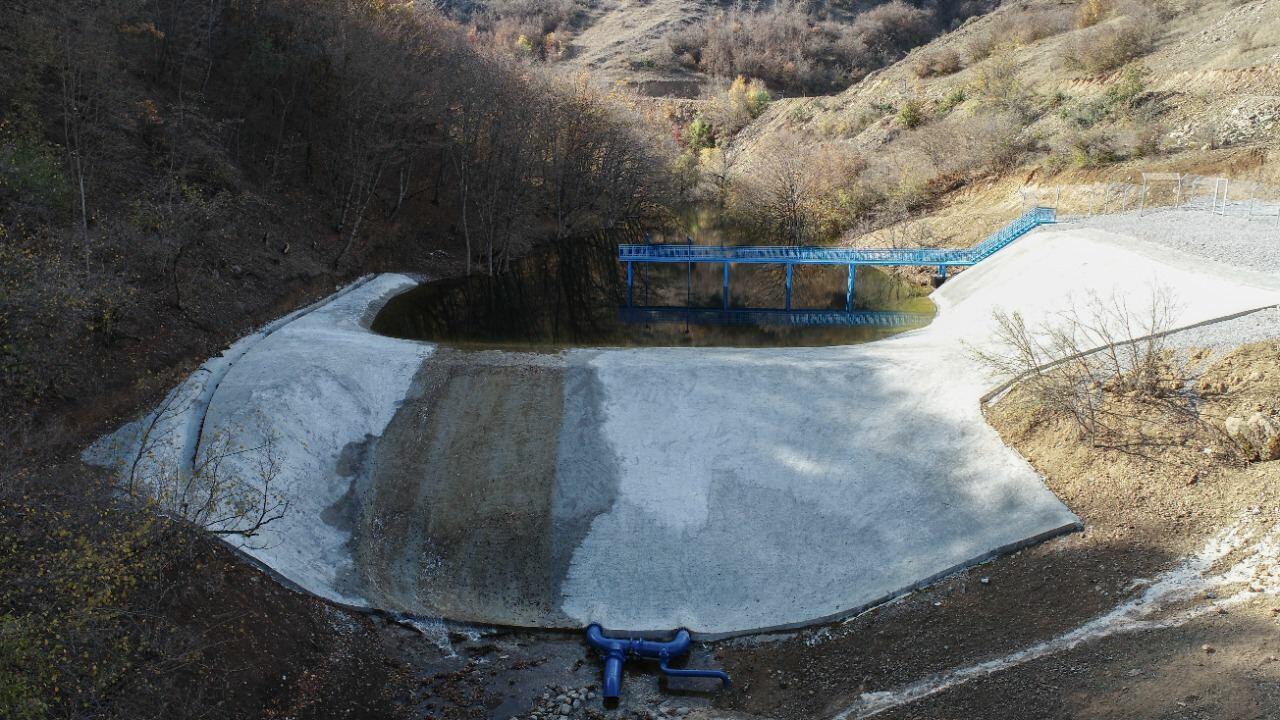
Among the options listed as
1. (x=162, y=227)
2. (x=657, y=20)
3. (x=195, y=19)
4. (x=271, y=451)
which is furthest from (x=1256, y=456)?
(x=657, y=20)

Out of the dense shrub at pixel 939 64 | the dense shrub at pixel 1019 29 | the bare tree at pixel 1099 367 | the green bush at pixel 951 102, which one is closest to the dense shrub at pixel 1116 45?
the green bush at pixel 951 102

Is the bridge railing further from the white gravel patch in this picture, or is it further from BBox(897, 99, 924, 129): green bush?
BBox(897, 99, 924, 129): green bush

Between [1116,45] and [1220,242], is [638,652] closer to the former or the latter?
[1220,242]

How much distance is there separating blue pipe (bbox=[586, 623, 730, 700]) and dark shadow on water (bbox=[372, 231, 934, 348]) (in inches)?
613

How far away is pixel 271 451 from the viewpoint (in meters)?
21.3

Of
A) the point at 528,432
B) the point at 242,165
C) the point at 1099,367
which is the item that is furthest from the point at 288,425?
the point at 242,165

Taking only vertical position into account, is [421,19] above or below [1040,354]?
above

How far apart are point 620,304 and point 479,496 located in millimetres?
22570

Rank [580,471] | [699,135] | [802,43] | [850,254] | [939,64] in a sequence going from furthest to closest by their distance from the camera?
[802,43]
[699,135]
[939,64]
[850,254]
[580,471]

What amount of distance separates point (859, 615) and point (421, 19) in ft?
155

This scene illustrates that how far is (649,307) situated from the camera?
4262 centimetres

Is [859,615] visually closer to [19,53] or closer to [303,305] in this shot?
[303,305]

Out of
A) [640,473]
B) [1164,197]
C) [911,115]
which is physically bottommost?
[640,473]

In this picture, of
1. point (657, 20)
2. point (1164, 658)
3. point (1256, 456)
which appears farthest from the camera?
point (657, 20)
